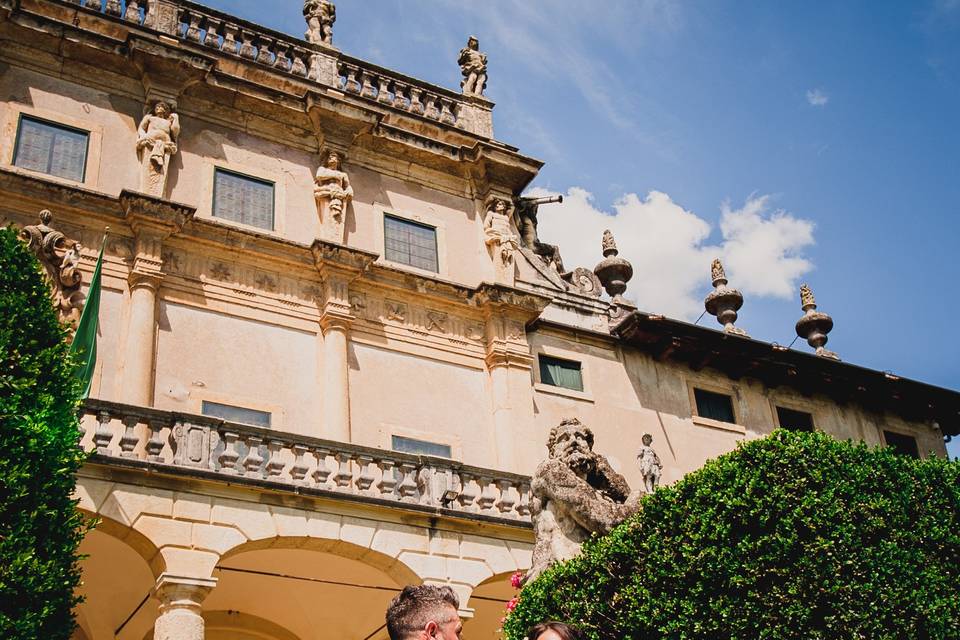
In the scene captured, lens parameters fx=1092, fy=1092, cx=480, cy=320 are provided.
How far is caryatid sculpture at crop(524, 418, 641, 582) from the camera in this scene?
10766 mm

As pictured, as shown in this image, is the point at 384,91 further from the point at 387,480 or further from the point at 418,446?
the point at 387,480

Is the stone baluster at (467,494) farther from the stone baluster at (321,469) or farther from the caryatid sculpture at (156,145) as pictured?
the caryatid sculpture at (156,145)

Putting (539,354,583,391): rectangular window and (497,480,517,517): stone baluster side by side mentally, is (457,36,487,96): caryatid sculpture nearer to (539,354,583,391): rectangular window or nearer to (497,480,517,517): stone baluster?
(539,354,583,391): rectangular window

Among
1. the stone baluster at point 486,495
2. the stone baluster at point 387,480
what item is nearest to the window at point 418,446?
the stone baluster at point 486,495

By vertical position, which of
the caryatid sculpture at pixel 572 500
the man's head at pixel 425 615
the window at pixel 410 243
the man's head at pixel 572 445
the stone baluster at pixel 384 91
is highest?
the stone baluster at pixel 384 91

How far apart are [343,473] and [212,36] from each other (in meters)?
10.3

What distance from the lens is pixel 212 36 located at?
22016mm

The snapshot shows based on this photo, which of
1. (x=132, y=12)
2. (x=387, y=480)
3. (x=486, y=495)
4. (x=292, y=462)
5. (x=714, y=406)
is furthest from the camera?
(x=714, y=406)

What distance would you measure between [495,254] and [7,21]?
10267 mm

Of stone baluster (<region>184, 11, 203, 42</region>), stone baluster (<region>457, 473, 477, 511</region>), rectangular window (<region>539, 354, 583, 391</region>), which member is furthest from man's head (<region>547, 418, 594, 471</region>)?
stone baluster (<region>184, 11, 203, 42</region>)

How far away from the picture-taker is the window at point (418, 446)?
1980cm

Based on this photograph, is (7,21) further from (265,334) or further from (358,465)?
(358,465)

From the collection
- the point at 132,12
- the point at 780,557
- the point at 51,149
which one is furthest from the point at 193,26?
the point at 780,557

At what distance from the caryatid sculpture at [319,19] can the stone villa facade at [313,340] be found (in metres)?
0.06
